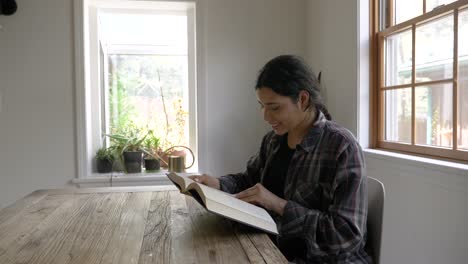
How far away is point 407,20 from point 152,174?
1782 millimetres

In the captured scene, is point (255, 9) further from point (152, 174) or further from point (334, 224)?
point (334, 224)

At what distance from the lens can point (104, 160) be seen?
2.55 m

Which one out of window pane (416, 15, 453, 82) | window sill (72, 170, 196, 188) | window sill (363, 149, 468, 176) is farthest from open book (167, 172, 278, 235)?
window sill (72, 170, 196, 188)

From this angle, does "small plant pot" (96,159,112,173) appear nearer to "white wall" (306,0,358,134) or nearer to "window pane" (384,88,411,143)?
"white wall" (306,0,358,134)

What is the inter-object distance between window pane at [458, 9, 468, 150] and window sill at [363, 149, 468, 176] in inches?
4.5

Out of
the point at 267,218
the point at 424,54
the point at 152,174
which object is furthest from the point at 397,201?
the point at 152,174

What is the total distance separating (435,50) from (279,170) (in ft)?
2.82

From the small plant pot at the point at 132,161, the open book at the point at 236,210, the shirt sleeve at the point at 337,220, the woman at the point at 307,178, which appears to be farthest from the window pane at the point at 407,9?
the small plant pot at the point at 132,161

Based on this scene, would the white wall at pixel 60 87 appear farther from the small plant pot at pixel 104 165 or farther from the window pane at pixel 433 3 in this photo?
the window pane at pixel 433 3

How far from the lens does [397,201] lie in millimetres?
1643

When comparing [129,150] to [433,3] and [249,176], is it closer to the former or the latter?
[249,176]

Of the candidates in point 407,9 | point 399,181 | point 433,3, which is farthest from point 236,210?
point 407,9

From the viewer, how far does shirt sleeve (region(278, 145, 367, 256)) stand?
95 centimetres

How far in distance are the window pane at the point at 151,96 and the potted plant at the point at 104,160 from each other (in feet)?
0.69
